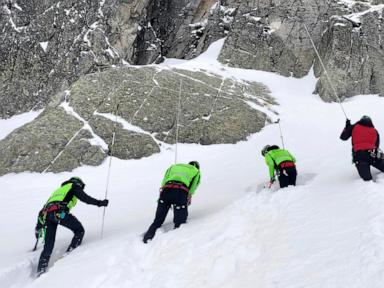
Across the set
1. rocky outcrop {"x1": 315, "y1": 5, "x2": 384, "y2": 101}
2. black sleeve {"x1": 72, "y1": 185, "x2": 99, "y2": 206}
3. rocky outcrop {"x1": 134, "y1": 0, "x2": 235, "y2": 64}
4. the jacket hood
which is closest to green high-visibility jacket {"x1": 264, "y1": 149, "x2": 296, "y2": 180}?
the jacket hood

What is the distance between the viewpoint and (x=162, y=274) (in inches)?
276

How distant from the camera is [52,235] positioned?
9.23 m

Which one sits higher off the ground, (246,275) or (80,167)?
(246,275)

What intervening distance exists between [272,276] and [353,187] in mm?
4238

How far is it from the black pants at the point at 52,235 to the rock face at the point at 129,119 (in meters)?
9.11

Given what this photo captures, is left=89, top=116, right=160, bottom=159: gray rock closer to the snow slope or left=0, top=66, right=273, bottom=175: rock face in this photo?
left=0, top=66, right=273, bottom=175: rock face

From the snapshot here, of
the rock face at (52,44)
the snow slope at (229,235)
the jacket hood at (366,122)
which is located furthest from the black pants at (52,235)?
the rock face at (52,44)

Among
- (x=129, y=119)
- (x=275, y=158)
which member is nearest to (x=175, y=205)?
(x=275, y=158)

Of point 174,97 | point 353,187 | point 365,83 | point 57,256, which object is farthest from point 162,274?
point 365,83

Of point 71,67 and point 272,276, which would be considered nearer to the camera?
point 272,276

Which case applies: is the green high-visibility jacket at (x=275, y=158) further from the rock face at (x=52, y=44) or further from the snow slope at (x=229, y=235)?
the rock face at (x=52, y=44)

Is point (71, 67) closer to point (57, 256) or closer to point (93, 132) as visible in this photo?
point (93, 132)

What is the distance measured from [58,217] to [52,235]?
0.43 meters

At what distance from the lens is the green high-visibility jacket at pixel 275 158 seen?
11330 millimetres
